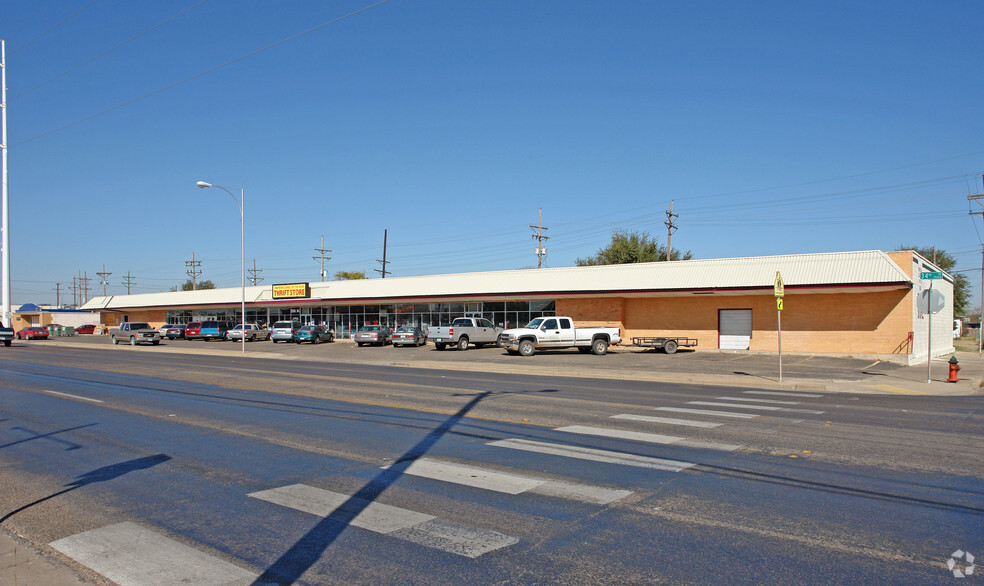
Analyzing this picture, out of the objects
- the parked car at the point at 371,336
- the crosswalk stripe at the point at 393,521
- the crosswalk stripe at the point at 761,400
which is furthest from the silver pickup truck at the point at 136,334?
the crosswalk stripe at the point at 393,521

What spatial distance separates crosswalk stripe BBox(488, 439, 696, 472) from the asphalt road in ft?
0.17

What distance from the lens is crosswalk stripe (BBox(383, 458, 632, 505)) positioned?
7.11 metres

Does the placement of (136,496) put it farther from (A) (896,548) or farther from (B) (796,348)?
(B) (796,348)

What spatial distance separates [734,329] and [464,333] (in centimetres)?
1540

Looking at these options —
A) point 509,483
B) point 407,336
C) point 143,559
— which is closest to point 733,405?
point 509,483

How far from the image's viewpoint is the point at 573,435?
10.8 metres

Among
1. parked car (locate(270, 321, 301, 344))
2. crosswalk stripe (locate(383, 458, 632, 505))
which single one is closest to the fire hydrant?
crosswalk stripe (locate(383, 458, 632, 505))

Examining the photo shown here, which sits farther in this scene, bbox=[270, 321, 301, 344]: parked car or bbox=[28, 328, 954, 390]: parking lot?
bbox=[270, 321, 301, 344]: parked car

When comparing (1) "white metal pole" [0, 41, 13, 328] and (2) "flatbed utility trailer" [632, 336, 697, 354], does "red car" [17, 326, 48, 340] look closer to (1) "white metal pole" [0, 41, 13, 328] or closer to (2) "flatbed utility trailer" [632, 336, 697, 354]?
(1) "white metal pole" [0, 41, 13, 328]

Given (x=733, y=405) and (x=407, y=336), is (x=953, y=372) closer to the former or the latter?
(x=733, y=405)

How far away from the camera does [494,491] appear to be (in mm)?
7297

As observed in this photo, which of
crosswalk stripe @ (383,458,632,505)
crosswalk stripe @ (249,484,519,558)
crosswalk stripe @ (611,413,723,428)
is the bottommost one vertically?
crosswalk stripe @ (611,413,723,428)

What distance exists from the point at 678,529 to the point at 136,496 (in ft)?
18.6

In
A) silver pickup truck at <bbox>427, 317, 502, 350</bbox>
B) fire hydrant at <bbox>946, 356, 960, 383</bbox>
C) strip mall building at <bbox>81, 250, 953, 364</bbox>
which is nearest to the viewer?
fire hydrant at <bbox>946, 356, 960, 383</bbox>
